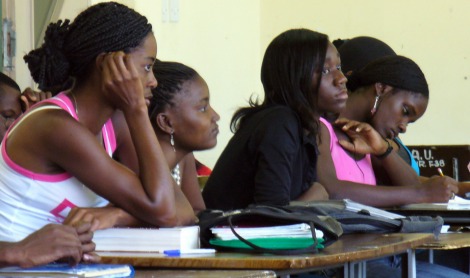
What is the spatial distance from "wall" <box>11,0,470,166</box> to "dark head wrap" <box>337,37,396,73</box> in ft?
3.55

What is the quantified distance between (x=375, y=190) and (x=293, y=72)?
54cm

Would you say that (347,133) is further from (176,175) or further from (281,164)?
(176,175)

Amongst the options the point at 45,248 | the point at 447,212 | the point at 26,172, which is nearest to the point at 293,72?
the point at 447,212

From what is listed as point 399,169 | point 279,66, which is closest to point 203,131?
point 279,66

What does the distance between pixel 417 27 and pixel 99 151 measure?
369cm

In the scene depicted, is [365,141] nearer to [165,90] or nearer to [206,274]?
[165,90]

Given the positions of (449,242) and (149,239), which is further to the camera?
(449,242)

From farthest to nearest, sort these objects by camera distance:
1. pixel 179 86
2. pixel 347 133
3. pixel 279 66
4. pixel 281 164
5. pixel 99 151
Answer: pixel 347 133 → pixel 279 66 → pixel 281 164 → pixel 179 86 → pixel 99 151

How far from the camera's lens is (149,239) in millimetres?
1869

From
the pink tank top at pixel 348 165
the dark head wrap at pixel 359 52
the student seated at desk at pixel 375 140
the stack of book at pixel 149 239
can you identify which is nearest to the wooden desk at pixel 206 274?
the stack of book at pixel 149 239

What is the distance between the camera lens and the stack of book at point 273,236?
6.02 feet

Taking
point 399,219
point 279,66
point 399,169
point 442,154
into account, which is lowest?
point 442,154

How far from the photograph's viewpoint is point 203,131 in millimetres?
2623

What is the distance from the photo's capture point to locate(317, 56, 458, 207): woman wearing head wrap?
3.28 metres
